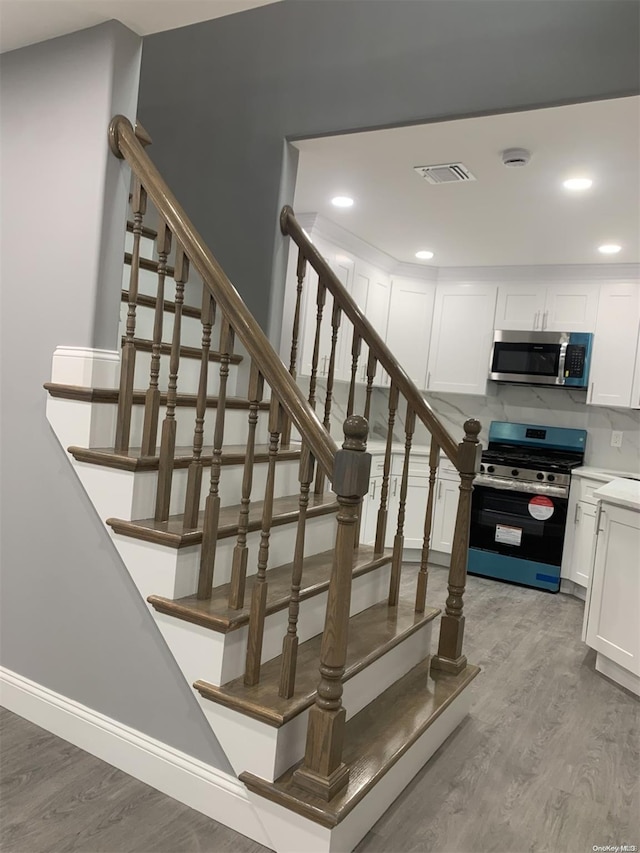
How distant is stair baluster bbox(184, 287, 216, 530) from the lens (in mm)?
1996

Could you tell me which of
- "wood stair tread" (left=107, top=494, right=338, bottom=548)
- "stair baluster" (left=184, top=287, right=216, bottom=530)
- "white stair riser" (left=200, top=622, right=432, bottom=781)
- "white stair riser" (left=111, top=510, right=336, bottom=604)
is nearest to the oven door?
"wood stair tread" (left=107, top=494, right=338, bottom=548)

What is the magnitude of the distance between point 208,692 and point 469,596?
2.92 m

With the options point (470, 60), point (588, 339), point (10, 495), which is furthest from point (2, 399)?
point (588, 339)

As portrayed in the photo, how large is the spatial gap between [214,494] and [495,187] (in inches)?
93.7

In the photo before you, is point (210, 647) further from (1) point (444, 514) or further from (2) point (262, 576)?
(1) point (444, 514)

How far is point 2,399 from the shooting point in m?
2.43

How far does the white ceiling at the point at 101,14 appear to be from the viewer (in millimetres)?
1996

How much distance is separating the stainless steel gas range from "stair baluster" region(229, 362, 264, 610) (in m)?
3.32

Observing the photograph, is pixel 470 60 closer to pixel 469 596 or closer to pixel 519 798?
pixel 519 798

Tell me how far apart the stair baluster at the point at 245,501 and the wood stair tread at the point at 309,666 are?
9.7 inches

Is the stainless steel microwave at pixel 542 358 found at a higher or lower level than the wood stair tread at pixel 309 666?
higher

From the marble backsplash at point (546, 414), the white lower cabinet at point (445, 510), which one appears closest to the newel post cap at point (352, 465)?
the white lower cabinet at point (445, 510)

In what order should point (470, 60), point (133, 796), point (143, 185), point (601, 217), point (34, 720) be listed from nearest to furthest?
point (133, 796) → point (143, 185) → point (34, 720) → point (470, 60) → point (601, 217)

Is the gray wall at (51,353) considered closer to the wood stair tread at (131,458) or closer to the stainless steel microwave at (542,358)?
the wood stair tread at (131,458)
